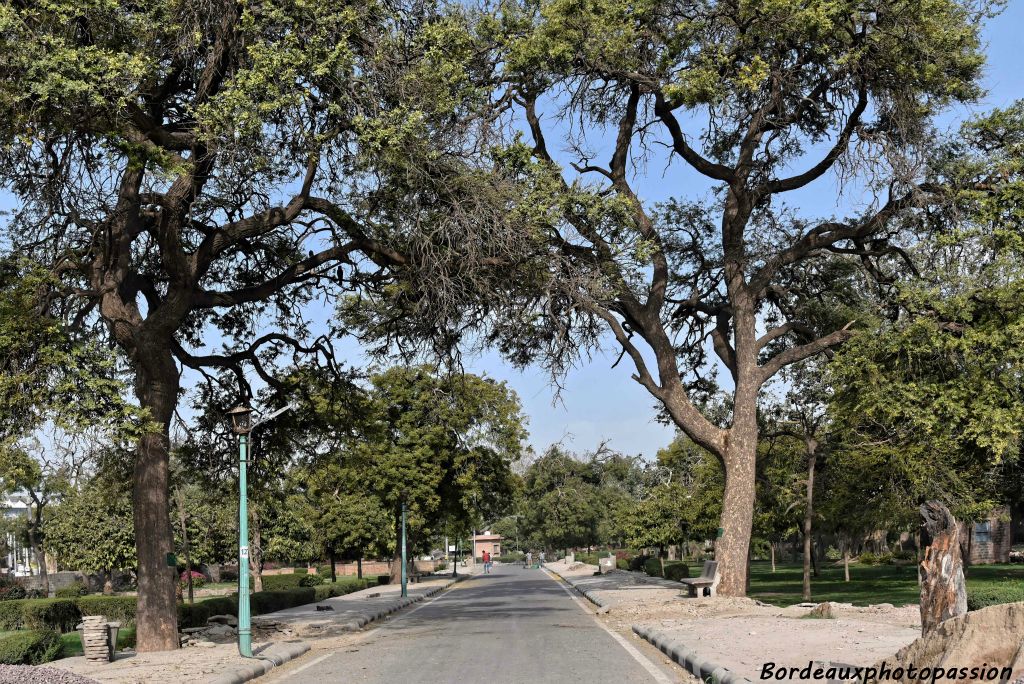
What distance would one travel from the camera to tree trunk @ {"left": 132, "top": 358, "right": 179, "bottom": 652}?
1859 cm

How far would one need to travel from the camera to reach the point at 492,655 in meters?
16.1

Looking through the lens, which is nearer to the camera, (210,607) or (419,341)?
(419,341)

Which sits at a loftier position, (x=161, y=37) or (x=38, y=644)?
(x=161, y=37)

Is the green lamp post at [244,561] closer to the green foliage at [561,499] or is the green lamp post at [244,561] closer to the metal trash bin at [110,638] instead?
the metal trash bin at [110,638]

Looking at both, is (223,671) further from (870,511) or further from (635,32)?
(870,511)

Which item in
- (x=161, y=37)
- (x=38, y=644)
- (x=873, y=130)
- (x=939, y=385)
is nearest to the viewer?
(x=161, y=37)

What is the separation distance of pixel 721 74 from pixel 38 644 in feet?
61.6

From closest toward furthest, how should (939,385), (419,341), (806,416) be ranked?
(419,341) < (939,385) < (806,416)

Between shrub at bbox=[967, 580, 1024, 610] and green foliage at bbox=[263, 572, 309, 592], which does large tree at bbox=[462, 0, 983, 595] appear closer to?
shrub at bbox=[967, 580, 1024, 610]

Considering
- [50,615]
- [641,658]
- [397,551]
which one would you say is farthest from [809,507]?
[397,551]

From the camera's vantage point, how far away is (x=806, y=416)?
35.3 meters

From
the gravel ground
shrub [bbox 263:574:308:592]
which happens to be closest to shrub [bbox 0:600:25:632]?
the gravel ground

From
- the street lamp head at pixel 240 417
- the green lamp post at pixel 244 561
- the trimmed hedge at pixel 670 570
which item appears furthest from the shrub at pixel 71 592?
the green lamp post at pixel 244 561

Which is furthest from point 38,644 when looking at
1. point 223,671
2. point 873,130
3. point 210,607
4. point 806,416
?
point 806,416
